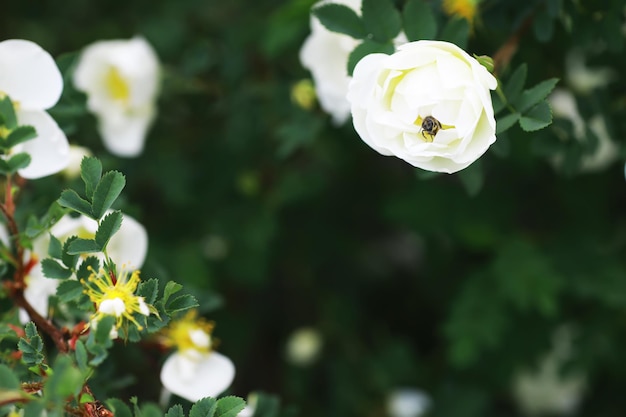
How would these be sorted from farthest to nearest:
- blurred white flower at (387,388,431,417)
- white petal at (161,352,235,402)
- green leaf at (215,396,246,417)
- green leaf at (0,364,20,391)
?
1. blurred white flower at (387,388,431,417)
2. white petal at (161,352,235,402)
3. green leaf at (215,396,246,417)
4. green leaf at (0,364,20,391)

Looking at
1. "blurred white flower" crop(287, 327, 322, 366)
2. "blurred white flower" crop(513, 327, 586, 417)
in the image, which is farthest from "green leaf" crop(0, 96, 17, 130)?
"blurred white flower" crop(513, 327, 586, 417)

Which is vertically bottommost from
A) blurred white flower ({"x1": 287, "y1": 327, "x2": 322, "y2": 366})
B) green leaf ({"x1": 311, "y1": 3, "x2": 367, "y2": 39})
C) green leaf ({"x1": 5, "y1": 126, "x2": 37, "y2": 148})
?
Result: blurred white flower ({"x1": 287, "y1": 327, "x2": 322, "y2": 366})

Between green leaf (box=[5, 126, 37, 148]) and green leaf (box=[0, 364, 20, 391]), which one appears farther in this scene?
green leaf (box=[5, 126, 37, 148])

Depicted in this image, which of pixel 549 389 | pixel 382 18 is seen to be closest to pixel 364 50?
pixel 382 18

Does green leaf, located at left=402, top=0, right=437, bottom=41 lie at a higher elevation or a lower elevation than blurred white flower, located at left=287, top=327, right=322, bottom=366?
higher

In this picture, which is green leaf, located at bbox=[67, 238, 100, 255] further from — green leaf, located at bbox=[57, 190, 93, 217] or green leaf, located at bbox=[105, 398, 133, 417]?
green leaf, located at bbox=[105, 398, 133, 417]

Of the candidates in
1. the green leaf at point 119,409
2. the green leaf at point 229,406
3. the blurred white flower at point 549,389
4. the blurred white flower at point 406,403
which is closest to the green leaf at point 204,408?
the green leaf at point 229,406

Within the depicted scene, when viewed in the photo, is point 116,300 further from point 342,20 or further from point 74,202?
point 342,20

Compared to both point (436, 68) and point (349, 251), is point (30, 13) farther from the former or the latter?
point (436, 68)
